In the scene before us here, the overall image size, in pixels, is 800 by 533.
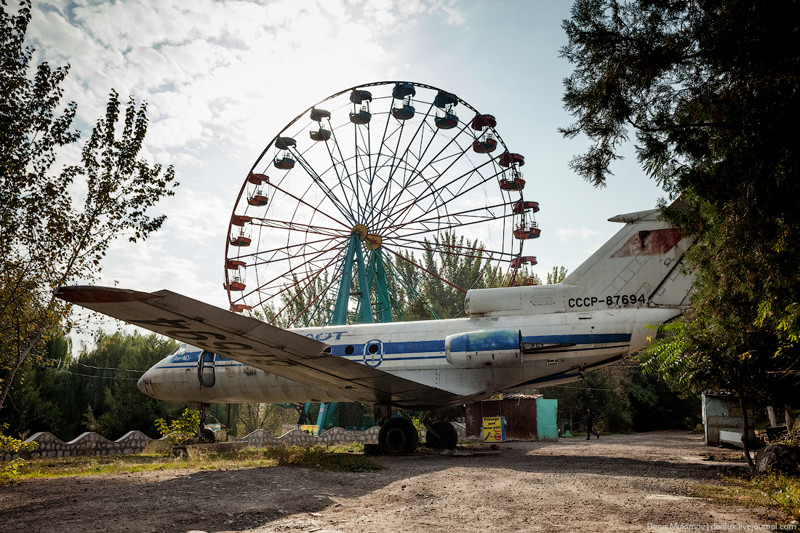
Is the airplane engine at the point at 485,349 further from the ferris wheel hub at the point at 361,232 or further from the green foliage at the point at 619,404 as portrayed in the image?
the green foliage at the point at 619,404

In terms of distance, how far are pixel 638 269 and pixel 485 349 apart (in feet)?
12.3

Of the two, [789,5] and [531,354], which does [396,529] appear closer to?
[789,5]

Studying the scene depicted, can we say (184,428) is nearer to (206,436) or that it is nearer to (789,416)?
(206,436)

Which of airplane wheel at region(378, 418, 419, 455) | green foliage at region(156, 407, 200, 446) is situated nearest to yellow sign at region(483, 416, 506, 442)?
airplane wheel at region(378, 418, 419, 455)

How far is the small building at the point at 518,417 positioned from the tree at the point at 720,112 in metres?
17.1

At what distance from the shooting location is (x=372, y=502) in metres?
5.83

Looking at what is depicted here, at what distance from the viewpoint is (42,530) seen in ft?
14.2

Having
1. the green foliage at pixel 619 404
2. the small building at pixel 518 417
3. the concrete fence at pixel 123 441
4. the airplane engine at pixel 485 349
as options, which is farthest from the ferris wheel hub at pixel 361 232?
the green foliage at pixel 619 404

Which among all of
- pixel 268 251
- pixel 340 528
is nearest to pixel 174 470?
pixel 340 528

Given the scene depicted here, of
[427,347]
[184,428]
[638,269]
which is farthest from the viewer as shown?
[184,428]

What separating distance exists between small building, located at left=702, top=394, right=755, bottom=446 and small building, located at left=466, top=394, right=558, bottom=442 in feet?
26.8

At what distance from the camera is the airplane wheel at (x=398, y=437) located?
12258mm

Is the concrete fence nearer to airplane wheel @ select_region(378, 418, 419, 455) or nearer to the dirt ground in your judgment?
airplane wheel @ select_region(378, 418, 419, 455)

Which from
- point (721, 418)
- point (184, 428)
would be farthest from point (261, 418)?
point (721, 418)
